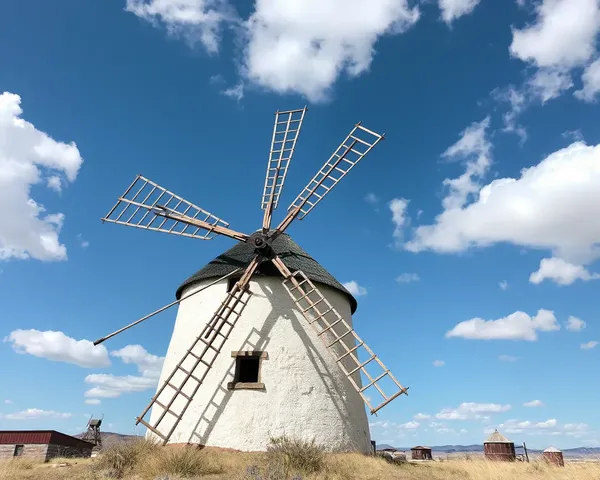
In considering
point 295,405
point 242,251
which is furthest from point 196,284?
point 295,405

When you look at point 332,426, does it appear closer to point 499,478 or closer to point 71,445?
point 499,478

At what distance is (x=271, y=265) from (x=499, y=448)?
39.6 feet

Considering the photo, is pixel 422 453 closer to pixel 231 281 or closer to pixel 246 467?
pixel 231 281

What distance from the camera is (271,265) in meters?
10.8

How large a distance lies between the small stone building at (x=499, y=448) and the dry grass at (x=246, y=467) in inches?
311

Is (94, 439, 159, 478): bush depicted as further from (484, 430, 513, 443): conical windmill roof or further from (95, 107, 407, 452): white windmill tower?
(484, 430, 513, 443): conical windmill roof

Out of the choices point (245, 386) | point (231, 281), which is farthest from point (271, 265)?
point (245, 386)

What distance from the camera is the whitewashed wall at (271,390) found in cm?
922

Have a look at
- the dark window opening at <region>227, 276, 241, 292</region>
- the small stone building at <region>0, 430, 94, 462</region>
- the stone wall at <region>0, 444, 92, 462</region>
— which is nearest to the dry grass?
the dark window opening at <region>227, 276, 241, 292</region>

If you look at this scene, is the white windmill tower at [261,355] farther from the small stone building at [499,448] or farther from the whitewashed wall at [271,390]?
the small stone building at [499,448]

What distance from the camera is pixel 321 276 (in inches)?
439

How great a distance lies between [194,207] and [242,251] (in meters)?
1.83

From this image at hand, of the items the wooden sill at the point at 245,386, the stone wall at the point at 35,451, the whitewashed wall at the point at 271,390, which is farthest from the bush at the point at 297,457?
the stone wall at the point at 35,451

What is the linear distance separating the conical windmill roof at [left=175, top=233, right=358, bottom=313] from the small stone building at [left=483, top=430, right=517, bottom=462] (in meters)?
9.27
